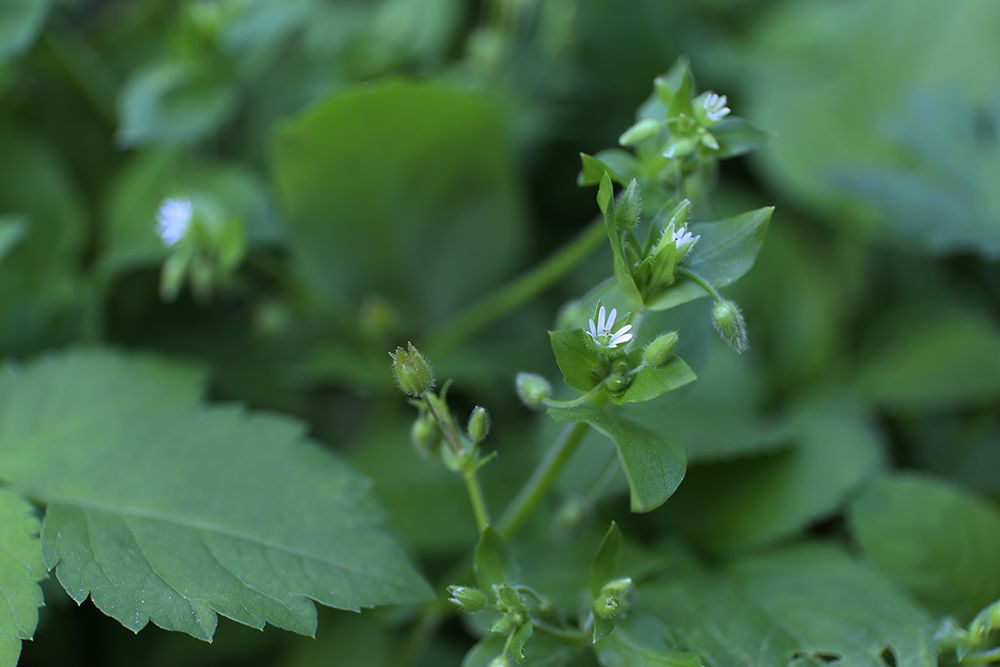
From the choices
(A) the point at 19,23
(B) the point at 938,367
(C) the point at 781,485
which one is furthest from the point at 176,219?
(B) the point at 938,367

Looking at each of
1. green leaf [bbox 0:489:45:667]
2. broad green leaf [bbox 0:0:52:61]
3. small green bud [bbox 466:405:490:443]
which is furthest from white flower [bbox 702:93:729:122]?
broad green leaf [bbox 0:0:52:61]

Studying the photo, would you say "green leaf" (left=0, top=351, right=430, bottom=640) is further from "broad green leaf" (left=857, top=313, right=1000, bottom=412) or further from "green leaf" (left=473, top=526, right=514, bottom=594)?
"broad green leaf" (left=857, top=313, right=1000, bottom=412)

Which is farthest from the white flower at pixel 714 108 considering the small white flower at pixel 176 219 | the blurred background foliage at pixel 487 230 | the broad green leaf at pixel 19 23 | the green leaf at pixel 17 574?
the broad green leaf at pixel 19 23

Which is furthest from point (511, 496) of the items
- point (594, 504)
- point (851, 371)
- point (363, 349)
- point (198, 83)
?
point (198, 83)

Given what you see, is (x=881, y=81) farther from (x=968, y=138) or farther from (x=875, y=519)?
(x=875, y=519)

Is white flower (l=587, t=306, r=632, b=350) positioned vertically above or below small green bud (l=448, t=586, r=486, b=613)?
above

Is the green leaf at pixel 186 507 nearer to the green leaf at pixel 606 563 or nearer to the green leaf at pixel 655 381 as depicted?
the green leaf at pixel 606 563

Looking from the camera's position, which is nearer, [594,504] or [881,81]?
[594,504]
